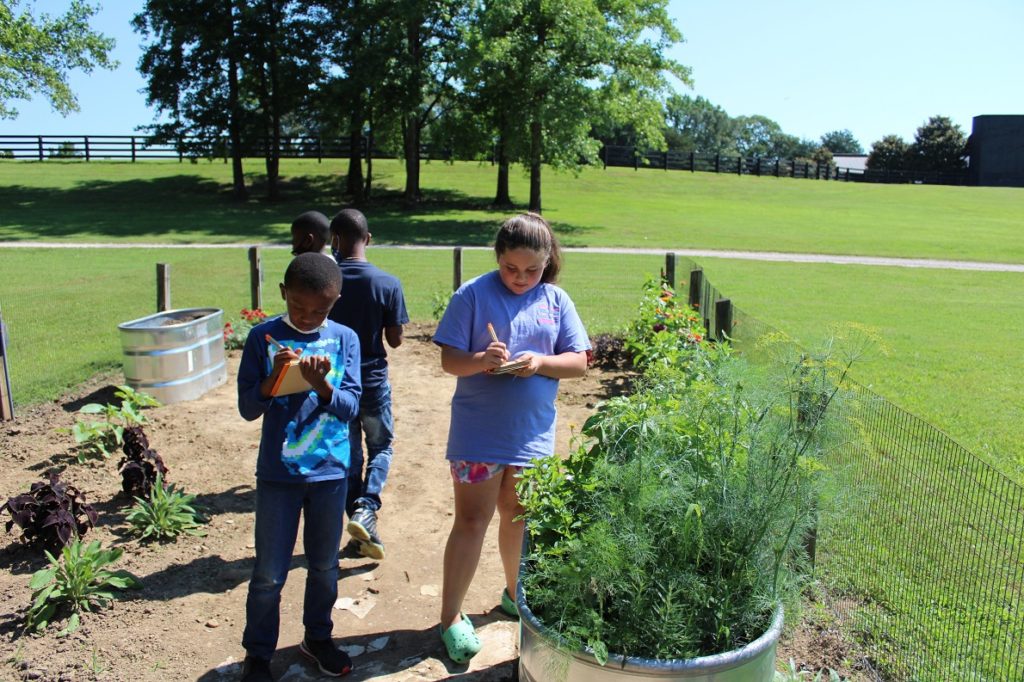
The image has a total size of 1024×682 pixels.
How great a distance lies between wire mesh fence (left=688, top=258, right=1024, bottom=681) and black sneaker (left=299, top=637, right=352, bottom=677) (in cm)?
202

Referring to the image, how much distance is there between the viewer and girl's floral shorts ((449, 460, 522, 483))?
3248 millimetres

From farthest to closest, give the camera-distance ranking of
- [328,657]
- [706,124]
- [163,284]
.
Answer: [706,124]
[163,284]
[328,657]

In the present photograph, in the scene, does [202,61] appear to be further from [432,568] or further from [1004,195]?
[1004,195]

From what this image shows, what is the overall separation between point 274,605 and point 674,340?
4.03m

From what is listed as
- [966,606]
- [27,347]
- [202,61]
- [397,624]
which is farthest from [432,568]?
[202,61]

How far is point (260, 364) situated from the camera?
3.18 meters

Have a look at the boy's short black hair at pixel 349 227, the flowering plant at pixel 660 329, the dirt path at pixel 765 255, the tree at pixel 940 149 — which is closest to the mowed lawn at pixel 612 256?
the dirt path at pixel 765 255

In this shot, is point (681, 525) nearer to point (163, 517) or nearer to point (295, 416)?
point (295, 416)

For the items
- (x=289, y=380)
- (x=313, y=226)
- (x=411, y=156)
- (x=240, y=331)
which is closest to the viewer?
(x=289, y=380)

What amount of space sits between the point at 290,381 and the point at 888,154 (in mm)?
74039

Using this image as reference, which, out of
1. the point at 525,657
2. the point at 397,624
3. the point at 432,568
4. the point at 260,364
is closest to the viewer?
the point at 525,657

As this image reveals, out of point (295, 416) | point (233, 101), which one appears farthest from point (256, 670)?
point (233, 101)

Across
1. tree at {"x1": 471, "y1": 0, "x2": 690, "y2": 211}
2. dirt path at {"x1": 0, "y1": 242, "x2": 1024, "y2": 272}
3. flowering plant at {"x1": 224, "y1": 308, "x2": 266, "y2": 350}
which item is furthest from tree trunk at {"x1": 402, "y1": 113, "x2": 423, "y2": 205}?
flowering plant at {"x1": 224, "y1": 308, "x2": 266, "y2": 350}

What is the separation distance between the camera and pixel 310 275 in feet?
10.3
